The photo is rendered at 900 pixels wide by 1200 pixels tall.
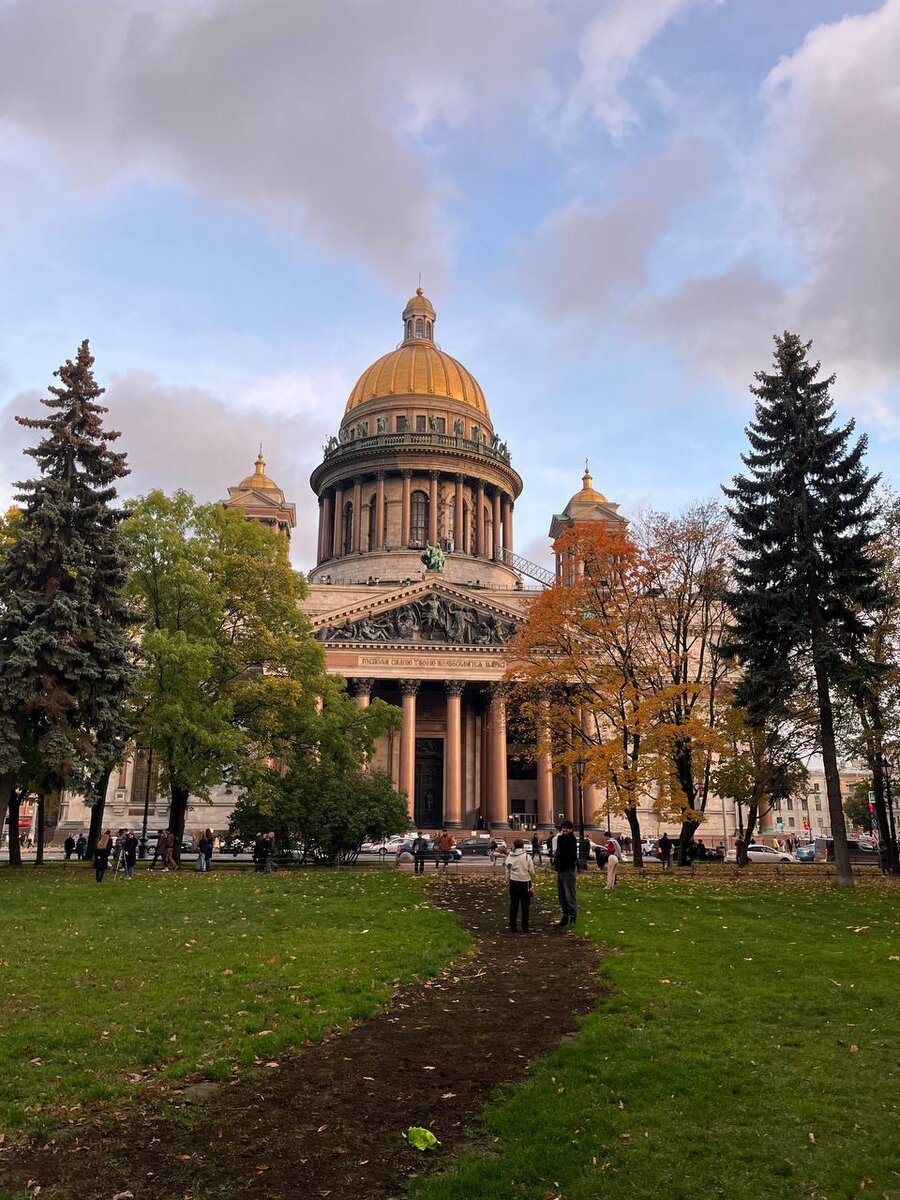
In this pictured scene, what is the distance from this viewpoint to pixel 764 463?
25344 mm

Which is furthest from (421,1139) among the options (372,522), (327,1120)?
(372,522)

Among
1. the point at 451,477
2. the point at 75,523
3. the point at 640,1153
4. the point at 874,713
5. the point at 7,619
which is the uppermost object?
the point at 451,477

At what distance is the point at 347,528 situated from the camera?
80.8 meters

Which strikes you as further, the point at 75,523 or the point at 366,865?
the point at 366,865

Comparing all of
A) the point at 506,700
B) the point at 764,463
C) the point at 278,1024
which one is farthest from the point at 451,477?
the point at 278,1024

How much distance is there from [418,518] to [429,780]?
24.6 meters

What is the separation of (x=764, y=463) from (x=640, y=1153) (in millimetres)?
21899

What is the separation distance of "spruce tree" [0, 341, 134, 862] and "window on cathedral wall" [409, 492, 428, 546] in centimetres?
5167

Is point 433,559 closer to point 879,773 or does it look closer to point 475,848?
point 475,848

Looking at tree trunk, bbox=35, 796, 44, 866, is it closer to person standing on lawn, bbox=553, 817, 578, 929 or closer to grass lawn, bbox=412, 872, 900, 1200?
person standing on lawn, bbox=553, 817, 578, 929

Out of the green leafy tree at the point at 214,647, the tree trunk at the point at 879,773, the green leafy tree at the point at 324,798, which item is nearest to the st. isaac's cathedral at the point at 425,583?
the green leafy tree at the point at 324,798

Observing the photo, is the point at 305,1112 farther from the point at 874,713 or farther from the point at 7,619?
the point at 874,713

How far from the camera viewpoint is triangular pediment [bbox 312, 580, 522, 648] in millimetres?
58406

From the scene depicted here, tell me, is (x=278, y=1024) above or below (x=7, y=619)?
below
